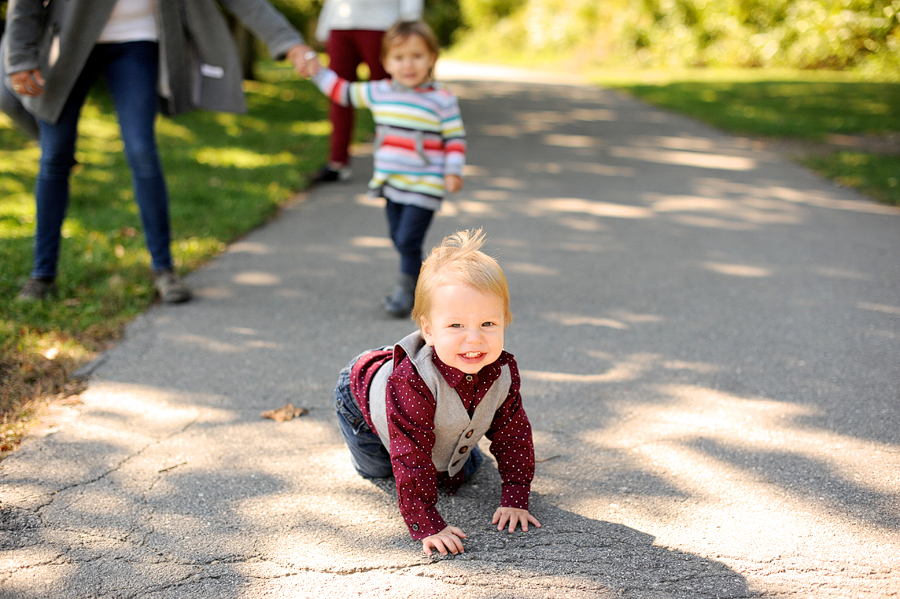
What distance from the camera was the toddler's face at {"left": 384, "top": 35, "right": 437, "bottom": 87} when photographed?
12.3 feet

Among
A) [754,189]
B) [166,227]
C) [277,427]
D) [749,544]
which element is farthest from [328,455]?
[754,189]

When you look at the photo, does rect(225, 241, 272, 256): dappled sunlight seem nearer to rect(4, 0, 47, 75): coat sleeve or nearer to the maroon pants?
rect(4, 0, 47, 75): coat sleeve

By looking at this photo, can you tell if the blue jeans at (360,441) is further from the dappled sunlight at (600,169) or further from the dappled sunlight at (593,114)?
the dappled sunlight at (593,114)

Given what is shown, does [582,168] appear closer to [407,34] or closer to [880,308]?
[880,308]

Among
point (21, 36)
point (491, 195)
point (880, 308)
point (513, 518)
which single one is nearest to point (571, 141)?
point (491, 195)

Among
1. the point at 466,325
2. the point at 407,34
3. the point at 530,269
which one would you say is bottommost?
the point at 530,269

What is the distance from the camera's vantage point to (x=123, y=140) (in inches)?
149

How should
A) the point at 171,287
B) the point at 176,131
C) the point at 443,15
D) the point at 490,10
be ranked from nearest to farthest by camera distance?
the point at 171,287
the point at 176,131
the point at 443,15
the point at 490,10

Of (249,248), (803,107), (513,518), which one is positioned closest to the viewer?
(513,518)

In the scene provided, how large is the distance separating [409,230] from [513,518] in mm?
1955

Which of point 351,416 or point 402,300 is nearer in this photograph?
point 351,416

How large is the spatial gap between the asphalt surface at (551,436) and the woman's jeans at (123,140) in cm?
61

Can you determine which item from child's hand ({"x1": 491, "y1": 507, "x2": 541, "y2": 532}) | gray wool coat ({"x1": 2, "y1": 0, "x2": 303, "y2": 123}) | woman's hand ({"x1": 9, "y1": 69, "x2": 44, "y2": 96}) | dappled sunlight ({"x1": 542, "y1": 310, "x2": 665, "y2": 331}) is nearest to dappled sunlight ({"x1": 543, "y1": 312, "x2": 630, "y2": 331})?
Result: dappled sunlight ({"x1": 542, "y1": 310, "x2": 665, "y2": 331})

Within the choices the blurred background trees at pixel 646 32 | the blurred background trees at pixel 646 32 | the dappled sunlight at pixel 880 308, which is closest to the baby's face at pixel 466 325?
the dappled sunlight at pixel 880 308
